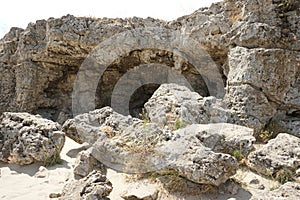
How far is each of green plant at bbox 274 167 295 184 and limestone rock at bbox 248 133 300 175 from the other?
0.05 metres

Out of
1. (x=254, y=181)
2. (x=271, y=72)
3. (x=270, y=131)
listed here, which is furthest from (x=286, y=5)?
(x=254, y=181)

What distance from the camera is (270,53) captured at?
544 centimetres

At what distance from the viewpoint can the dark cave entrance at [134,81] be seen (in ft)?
27.8

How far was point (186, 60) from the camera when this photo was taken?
8102mm

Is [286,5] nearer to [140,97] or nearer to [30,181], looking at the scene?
[140,97]

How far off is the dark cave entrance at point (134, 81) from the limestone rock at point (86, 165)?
4.80 metres

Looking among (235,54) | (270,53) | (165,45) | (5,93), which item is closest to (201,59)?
(165,45)

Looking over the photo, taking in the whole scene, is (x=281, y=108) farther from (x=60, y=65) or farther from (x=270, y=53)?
(x=60, y=65)

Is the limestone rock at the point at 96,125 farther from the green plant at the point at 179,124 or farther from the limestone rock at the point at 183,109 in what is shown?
the green plant at the point at 179,124

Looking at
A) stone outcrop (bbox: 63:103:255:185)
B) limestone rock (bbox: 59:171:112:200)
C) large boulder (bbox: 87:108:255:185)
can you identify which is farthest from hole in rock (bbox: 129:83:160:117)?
limestone rock (bbox: 59:171:112:200)

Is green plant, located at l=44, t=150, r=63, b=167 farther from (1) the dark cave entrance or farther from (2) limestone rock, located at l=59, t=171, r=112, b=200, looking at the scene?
(1) the dark cave entrance

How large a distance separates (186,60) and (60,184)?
5.40 m

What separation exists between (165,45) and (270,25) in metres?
3.30

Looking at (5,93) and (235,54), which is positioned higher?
(235,54)
